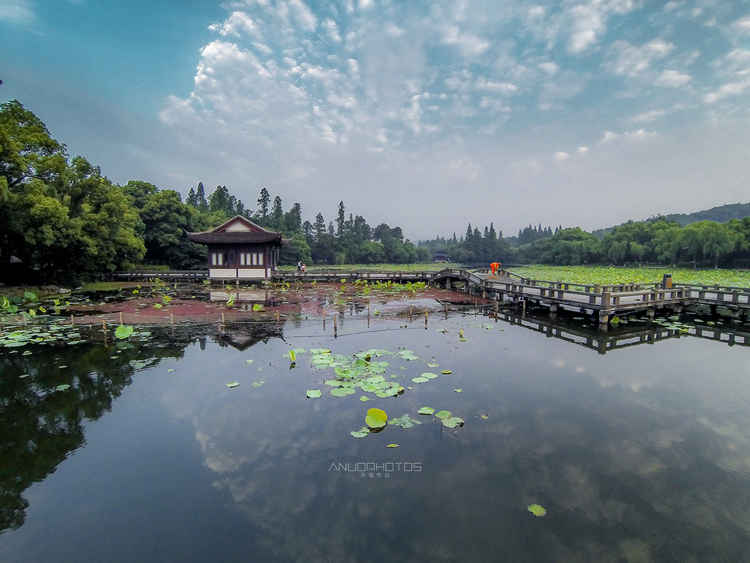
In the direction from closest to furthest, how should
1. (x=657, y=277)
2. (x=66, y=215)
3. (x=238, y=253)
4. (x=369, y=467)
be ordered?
(x=369, y=467) < (x=66, y=215) < (x=238, y=253) < (x=657, y=277)

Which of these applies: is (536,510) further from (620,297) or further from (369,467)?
(620,297)

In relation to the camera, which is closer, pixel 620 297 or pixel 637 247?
pixel 620 297

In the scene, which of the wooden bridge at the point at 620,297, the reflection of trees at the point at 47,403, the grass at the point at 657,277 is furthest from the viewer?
the grass at the point at 657,277

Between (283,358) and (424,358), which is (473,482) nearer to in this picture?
(424,358)

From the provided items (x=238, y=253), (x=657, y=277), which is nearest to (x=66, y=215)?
(x=238, y=253)

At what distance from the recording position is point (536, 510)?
150 inches

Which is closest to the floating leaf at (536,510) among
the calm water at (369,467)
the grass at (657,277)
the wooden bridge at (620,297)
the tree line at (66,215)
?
the calm water at (369,467)

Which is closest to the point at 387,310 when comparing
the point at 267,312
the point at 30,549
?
the point at 267,312

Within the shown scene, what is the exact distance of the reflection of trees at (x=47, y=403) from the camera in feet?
14.6

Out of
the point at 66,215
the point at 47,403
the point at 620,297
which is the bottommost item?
the point at 47,403

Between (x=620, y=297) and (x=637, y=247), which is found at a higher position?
(x=637, y=247)

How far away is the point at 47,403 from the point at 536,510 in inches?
319

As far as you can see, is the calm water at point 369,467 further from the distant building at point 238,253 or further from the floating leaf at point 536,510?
the distant building at point 238,253

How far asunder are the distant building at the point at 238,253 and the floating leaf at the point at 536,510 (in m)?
24.6
